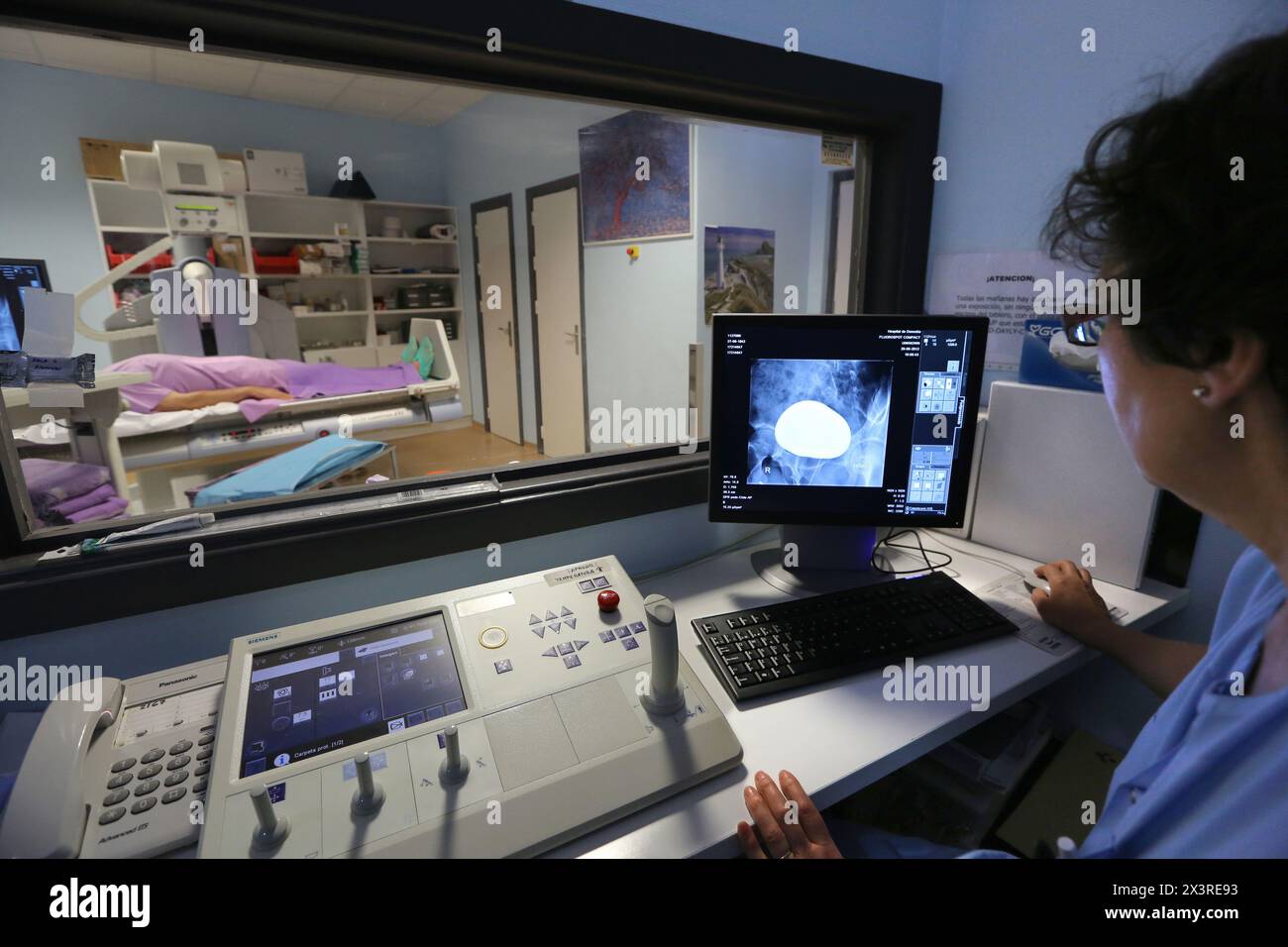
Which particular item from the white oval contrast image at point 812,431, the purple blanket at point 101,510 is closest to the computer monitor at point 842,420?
the white oval contrast image at point 812,431

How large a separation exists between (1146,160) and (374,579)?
1.07 metres

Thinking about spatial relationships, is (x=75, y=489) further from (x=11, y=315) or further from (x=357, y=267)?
(x=357, y=267)

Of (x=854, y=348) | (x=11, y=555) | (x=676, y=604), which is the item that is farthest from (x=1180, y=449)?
(x=11, y=555)

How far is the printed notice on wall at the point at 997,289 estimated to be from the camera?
1347 millimetres

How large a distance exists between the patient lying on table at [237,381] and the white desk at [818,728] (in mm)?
2418

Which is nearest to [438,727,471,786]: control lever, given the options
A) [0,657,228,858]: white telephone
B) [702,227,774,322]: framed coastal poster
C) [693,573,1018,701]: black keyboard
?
[0,657,228,858]: white telephone

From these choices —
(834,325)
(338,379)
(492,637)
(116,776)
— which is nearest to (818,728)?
(492,637)

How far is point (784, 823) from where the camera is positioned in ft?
2.27

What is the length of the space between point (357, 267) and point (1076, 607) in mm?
5542

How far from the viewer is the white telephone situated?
597 millimetres

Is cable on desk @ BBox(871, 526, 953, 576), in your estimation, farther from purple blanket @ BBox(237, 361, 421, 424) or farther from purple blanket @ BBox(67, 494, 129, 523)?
purple blanket @ BBox(237, 361, 421, 424)

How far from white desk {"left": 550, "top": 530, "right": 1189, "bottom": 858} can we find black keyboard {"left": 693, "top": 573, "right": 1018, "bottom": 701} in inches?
0.8

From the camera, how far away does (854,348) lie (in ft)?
3.60
